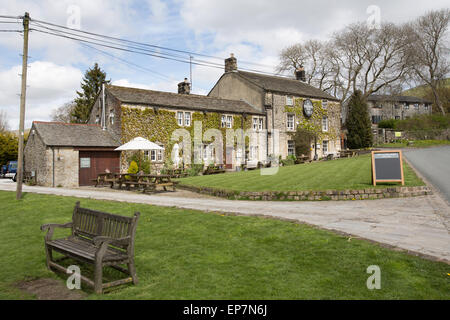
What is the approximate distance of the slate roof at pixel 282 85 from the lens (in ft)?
123

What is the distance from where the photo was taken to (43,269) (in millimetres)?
5520

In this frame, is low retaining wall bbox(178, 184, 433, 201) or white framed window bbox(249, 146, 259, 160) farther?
white framed window bbox(249, 146, 259, 160)

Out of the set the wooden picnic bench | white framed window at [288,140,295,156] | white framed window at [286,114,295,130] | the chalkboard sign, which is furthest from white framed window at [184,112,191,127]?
the chalkboard sign

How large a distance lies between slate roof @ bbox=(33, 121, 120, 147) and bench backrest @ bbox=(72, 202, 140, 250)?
19.6 metres

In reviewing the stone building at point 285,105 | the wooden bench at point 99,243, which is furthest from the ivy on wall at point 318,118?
the wooden bench at point 99,243

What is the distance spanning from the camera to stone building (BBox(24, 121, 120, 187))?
77.4 feet

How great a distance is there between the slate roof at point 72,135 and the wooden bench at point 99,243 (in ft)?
64.8

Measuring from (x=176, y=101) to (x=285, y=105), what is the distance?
1338cm

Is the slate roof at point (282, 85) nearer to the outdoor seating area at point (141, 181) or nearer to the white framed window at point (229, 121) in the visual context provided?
the white framed window at point (229, 121)

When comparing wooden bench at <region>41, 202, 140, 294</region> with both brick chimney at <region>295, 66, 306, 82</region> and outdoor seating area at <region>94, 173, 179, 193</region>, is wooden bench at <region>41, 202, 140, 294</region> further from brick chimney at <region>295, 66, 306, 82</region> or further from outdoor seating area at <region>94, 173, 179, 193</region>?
brick chimney at <region>295, 66, 306, 82</region>

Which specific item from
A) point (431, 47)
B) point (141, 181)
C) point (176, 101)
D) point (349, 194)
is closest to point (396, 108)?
point (431, 47)

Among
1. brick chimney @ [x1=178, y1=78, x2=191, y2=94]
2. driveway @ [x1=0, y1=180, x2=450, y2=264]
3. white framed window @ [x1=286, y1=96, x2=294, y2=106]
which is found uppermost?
brick chimney @ [x1=178, y1=78, x2=191, y2=94]

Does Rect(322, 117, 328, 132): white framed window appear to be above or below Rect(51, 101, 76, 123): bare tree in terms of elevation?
below
